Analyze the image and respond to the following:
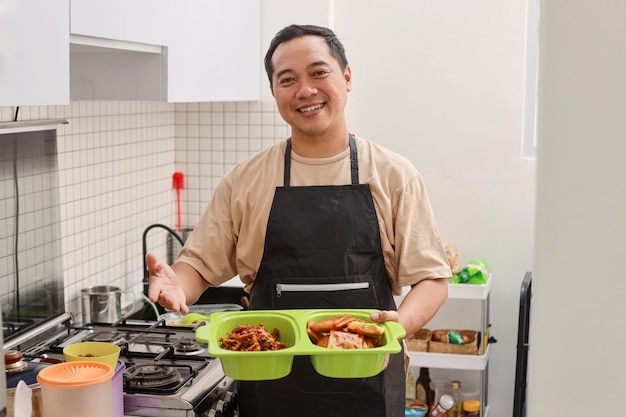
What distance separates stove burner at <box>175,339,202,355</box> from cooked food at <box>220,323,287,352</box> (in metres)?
0.75

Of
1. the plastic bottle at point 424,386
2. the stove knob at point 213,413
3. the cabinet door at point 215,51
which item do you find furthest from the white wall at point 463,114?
the stove knob at point 213,413

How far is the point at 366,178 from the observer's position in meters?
2.13

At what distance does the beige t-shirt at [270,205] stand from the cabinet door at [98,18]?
0.51 metres

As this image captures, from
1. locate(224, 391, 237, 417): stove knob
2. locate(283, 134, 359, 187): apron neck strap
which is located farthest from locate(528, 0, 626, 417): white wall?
locate(224, 391, 237, 417): stove knob

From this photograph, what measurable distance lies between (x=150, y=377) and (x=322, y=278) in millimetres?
506

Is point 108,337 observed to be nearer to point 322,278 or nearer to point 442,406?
point 322,278

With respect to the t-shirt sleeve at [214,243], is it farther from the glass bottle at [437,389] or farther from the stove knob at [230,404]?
the glass bottle at [437,389]

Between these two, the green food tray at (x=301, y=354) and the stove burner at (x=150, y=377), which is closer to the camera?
the green food tray at (x=301, y=354)

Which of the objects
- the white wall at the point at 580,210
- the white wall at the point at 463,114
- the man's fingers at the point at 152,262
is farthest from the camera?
the white wall at the point at 463,114

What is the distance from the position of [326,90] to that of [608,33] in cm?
181

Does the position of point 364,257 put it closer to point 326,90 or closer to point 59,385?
point 326,90

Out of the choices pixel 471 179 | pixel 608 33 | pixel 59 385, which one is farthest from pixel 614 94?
pixel 471 179

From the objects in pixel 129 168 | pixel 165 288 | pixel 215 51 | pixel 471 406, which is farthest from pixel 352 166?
pixel 471 406

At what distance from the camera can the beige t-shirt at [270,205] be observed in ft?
6.82
